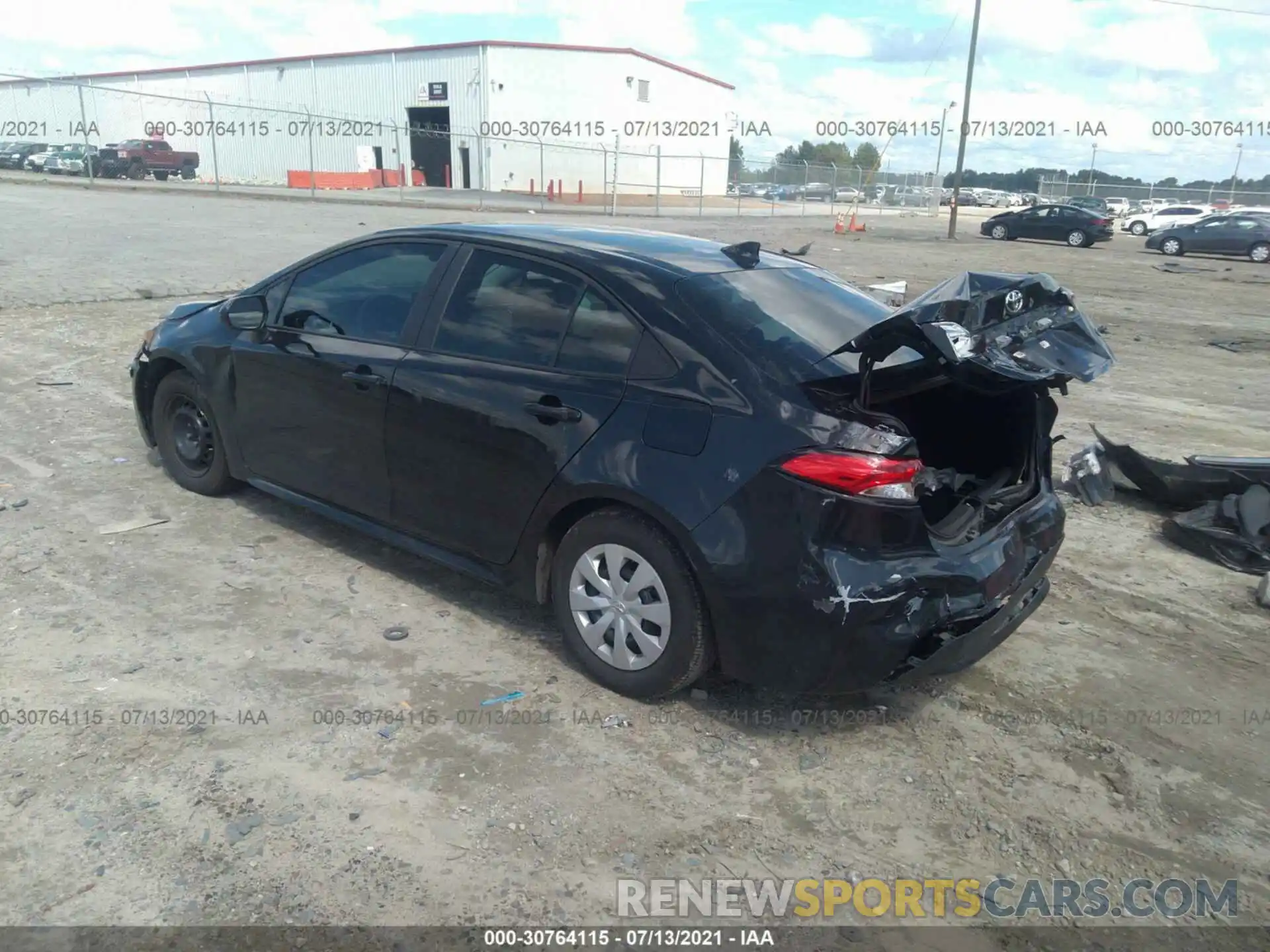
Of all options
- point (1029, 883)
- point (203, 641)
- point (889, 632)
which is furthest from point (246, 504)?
Result: point (1029, 883)

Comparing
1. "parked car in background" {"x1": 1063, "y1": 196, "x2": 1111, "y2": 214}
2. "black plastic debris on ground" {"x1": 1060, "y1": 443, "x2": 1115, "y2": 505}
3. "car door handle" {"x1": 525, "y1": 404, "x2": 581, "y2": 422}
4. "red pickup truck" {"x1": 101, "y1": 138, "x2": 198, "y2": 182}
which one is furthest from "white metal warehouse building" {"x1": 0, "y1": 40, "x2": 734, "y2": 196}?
"car door handle" {"x1": 525, "y1": 404, "x2": 581, "y2": 422}

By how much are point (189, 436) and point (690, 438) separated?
3448mm

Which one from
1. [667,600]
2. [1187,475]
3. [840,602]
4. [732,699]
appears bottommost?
[732,699]

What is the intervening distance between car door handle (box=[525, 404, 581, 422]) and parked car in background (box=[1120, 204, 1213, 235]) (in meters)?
46.4

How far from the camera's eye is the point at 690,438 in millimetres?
3352

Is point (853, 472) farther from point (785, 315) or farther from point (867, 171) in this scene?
point (867, 171)

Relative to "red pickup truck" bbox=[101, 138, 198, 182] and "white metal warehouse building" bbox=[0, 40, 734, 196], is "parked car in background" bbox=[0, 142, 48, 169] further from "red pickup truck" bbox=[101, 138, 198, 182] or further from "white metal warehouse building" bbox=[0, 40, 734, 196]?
"red pickup truck" bbox=[101, 138, 198, 182]

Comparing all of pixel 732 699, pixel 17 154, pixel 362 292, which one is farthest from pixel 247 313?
pixel 17 154

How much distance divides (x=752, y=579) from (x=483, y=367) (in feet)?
4.80

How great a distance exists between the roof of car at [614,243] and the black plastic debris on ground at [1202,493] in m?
2.68

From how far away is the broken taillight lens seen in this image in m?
3.11

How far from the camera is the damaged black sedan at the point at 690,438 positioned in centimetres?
317

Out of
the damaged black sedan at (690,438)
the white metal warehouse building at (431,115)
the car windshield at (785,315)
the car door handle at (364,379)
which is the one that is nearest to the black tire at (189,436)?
the damaged black sedan at (690,438)

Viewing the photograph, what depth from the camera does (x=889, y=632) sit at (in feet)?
10.4
